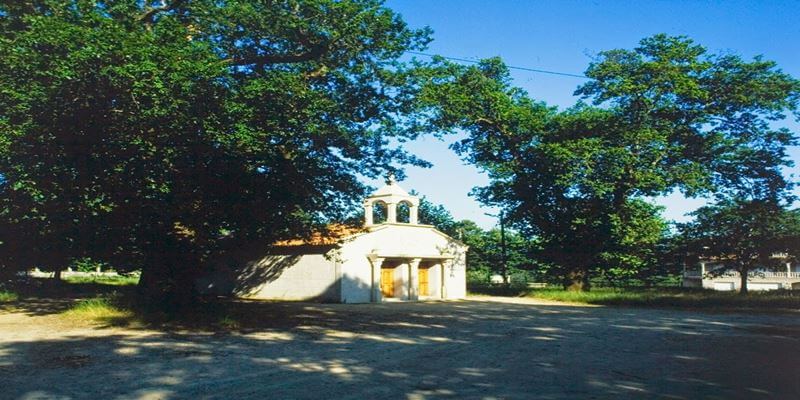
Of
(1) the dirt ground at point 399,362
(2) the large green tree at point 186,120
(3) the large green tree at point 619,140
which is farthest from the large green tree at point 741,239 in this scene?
(2) the large green tree at point 186,120

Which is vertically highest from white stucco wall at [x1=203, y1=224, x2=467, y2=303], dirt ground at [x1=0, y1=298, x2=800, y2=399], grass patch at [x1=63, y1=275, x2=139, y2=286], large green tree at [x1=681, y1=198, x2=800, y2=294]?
large green tree at [x1=681, y1=198, x2=800, y2=294]

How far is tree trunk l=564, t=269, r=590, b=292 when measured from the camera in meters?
37.8

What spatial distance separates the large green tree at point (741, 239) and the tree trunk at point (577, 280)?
42.5ft

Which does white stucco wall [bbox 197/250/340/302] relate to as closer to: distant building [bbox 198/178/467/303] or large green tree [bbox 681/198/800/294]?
distant building [bbox 198/178/467/303]

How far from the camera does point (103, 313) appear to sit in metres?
17.5

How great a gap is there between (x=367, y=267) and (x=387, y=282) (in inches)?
103

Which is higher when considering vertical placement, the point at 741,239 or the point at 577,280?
the point at 741,239

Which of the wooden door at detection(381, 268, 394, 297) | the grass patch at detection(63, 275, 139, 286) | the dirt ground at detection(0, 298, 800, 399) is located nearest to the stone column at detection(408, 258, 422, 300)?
the wooden door at detection(381, 268, 394, 297)

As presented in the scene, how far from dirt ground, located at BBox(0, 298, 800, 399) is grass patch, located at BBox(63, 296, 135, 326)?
742 millimetres

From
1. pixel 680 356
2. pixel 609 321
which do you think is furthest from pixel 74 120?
pixel 609 321

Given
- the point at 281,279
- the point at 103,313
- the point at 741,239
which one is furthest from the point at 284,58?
the point at 741,239

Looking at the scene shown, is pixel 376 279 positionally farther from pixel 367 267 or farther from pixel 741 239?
pixel 741 239

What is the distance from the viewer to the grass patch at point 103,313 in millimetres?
16552

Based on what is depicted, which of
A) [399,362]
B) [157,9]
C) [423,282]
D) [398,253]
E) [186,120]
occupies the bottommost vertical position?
[399,362]
